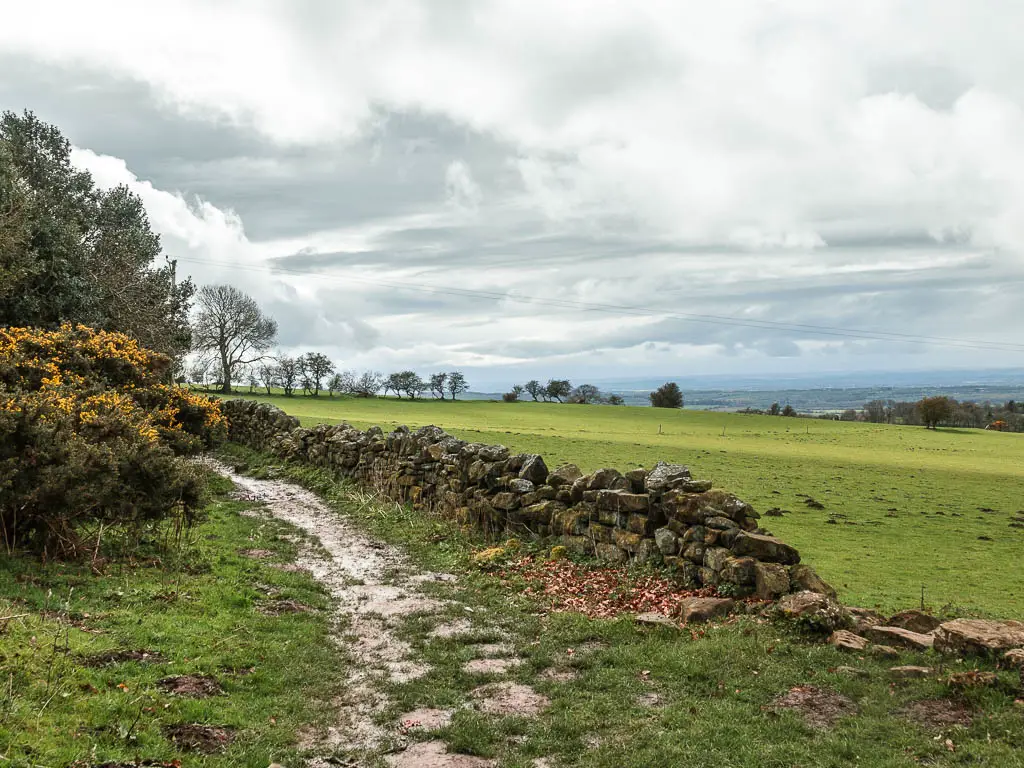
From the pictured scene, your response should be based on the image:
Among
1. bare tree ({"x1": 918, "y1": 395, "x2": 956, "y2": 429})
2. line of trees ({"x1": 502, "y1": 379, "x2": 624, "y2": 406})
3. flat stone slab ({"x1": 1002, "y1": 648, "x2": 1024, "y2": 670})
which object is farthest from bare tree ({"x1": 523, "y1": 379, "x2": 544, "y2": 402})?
flat stone slab ({"x1": 1002, "y1": 648, "x2": 1024, "y2": 670})

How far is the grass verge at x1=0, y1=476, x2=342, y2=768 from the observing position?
5762mm

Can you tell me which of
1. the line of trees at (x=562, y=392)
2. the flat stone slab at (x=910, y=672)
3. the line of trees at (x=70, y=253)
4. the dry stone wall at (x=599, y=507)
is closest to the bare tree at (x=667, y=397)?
the line of trees at (x=562, y=392)

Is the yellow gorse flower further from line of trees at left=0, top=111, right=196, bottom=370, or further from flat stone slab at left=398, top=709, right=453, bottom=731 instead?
flat stone slab at left=398, top=709, right=453, bottom=731

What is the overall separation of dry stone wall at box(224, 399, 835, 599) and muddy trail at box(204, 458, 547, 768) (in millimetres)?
2255

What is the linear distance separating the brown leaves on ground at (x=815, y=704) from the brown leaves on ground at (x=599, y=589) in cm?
302

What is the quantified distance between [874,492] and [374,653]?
22148mm

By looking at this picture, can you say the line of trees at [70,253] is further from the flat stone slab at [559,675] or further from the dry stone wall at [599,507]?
the flat stone slab at [559,675]

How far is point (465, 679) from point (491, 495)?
8.00m

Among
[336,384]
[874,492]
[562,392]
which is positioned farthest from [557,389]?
[874,492]

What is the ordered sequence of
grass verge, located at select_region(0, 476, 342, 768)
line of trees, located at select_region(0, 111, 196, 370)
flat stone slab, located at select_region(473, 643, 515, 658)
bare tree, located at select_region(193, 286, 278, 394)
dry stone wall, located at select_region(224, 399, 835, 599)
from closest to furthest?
grass verge, located at select_region(0, 476, 342, 768)
flat stone slab, located at select_region(473, 643, 515, 658)
dry stone wall, located at select_region(224, 399, 835, 599)
line of trees, located at select_region(0, 111, 196, 370)
bare tree, located at select_region(193, 286, 278, 394)

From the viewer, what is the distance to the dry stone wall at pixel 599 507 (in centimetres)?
1071

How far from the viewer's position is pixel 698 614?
383 inches

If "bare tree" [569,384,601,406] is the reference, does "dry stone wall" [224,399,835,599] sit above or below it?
below

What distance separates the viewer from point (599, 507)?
44.1 feet
